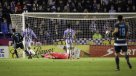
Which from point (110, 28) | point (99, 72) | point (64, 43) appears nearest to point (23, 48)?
point (64, 43)

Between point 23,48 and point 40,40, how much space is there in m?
1.45

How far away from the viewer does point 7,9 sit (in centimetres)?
3284

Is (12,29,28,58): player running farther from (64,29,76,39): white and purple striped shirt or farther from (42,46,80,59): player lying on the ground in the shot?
(64,29,76,39): white and purple striped shirt

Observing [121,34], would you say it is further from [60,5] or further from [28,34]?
[60,5]

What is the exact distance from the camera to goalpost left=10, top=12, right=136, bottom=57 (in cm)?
2883

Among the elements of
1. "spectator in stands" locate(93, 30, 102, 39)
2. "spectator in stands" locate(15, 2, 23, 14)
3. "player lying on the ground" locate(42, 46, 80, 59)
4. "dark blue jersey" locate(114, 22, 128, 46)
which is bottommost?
"player lying on the ground" locate(42, 46, 80, 59)

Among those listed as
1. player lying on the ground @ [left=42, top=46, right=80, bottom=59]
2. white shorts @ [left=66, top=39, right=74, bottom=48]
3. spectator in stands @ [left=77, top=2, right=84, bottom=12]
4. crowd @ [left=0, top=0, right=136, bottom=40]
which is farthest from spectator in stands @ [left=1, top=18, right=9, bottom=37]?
spectator in stands @ [left=77, top=2, right=84, bottom=12]

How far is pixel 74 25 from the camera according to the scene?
29281 mm

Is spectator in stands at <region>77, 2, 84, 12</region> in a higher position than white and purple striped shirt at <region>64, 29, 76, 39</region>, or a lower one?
higher

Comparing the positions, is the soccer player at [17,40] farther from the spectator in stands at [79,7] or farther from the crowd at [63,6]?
the spectator in stands at [79,7]

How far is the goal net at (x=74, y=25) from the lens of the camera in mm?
28812

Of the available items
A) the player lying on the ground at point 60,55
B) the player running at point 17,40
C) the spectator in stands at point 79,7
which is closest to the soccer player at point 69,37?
the player lying on the ground at point 60,55

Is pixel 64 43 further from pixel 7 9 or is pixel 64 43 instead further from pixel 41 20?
pixel 7 9

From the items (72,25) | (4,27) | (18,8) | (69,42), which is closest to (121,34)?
(69,42)
